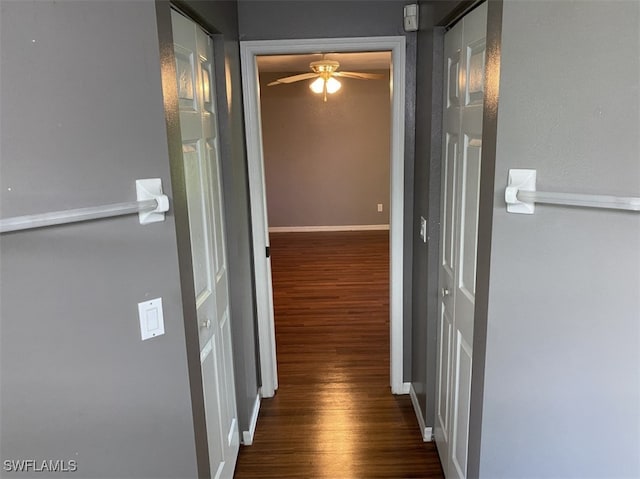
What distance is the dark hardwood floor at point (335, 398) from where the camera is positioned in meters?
2.31

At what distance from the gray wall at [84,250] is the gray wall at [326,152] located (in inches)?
227

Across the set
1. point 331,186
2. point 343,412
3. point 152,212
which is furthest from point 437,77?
point 331,186

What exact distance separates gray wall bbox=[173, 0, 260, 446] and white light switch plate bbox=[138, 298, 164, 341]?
0.97 metres

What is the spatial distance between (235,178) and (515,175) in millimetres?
1369

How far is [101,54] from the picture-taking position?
1103 mm

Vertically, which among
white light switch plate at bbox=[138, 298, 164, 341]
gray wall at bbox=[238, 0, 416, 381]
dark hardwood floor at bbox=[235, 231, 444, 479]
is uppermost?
gray wall at bbox=[238, 0, 416, 381]

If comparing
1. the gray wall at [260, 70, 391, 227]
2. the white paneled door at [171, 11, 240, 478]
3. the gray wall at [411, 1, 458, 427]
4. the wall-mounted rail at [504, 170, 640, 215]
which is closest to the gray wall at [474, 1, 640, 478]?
the wall-mounted rail at [504, 170, 640, 215]

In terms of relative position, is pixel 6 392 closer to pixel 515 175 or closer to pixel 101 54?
pixel 101 54

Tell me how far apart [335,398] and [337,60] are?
13.4 feet

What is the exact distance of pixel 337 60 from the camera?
5.52 meters

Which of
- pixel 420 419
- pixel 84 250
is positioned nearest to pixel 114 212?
pixel 84 250

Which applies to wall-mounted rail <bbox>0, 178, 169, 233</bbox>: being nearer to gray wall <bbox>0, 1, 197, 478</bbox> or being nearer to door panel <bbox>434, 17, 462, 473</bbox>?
gray wall <bbox>0, 1, 197, 478</bbox>

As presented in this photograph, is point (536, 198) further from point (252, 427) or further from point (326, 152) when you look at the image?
point (326, 152)

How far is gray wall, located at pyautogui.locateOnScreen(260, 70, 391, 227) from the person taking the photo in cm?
676
